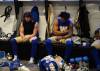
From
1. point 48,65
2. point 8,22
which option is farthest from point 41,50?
point 48,65

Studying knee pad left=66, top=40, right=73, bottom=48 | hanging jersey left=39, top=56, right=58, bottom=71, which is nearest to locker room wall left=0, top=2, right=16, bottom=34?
knee pad left=66, top=40, right=73, bottom=48

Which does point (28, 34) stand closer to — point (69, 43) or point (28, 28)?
point (28, 28)

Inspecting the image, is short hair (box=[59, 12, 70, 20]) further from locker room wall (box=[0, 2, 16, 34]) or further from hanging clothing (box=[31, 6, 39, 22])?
locker room wall (box=[0, 2, 16, 34])

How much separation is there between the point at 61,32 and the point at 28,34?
26.2 inches

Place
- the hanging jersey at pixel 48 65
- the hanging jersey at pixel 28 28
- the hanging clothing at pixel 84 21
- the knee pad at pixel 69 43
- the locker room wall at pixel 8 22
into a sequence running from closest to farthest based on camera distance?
1. the hanging jersey at pixel 48 65
2. the knee pad at pixel 69 43
3. the hanging clothing at pixel 84 21
4. the hanging jersey at pixel 28 28
5. the locker room wall at pixel 8 22

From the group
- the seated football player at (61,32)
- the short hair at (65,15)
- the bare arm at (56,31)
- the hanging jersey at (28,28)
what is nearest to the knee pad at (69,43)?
the seated football player at (61,32)

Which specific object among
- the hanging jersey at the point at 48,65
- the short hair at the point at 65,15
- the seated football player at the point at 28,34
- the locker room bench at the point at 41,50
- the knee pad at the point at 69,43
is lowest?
the hanging jersey at the point at 48,65

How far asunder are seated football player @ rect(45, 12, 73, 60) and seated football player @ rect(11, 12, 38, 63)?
0.27m

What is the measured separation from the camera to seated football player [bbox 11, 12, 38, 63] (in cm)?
679

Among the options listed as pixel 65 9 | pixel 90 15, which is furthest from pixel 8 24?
pixel 90 15

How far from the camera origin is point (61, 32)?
6.75 meters

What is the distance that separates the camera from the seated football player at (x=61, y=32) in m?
6.66

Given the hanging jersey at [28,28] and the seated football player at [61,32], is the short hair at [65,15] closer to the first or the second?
the seated football player at [61,32]

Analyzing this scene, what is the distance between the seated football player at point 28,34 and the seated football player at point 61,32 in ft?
0.90
